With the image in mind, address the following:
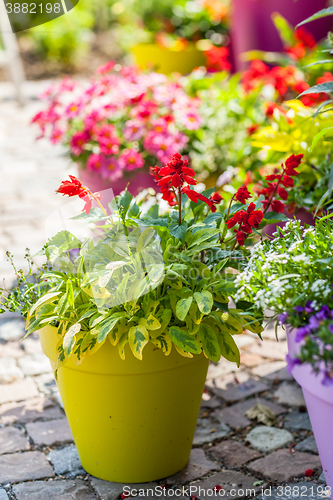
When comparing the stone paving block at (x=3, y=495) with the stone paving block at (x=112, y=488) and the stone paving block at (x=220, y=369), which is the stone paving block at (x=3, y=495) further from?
the stone paving block at (x=220, y=369)

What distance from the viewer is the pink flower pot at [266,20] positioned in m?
3.72

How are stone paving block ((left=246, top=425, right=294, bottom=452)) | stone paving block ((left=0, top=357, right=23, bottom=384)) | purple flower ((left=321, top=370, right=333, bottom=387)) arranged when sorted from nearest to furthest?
1. purple flower ((left=321, top=370, right=333, bottom=387))
2. stone paving block ((left=246, top=425, right=294, bottom=452))
3. stone paving block ((left=0, top=357, right=23, bottom=384))

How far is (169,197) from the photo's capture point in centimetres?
133

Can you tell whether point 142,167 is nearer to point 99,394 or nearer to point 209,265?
point 209,265

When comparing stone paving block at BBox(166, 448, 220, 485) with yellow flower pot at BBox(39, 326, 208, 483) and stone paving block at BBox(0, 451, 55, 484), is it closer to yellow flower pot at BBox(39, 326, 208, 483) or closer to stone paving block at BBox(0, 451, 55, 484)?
yellow flower pot at BBox(39, 326, 208, 483)

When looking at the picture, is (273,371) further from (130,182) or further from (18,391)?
(130,182)

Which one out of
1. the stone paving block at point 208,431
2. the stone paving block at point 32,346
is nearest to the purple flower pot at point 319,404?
the stone paving block at point 208,431

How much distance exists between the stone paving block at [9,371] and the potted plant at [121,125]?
989 mm

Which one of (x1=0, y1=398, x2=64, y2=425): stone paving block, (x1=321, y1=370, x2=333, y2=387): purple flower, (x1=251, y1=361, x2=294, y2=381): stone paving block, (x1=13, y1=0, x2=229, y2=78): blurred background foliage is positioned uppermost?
(x1=13, y1=0, x2=229, y2=78): blurred background foliage

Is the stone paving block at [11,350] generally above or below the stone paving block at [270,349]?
above

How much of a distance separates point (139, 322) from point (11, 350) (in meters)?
1.10

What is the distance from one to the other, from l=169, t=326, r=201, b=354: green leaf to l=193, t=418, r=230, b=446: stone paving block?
1.86 ft

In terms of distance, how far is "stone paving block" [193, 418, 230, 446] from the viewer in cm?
165

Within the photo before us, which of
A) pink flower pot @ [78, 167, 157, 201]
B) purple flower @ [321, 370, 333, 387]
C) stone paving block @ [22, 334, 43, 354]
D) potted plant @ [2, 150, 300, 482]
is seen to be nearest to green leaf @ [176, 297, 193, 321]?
potted plant @ [2, 150, 300, 482]
